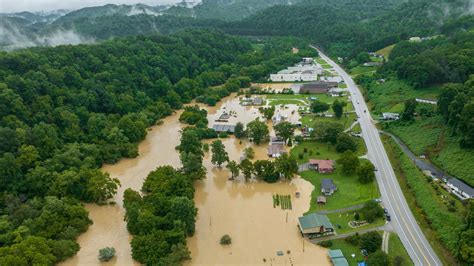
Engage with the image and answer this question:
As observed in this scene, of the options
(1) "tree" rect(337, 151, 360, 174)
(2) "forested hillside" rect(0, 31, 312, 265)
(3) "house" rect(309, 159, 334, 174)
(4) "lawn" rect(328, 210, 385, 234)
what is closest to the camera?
(4) "lawn" rect(328, 210, 385, 234)

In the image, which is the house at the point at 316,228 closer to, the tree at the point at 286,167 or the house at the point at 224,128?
the tree at the point at 286,167

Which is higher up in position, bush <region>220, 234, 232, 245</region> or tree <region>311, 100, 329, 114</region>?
tree <region>311, 100, 329, 114</region>

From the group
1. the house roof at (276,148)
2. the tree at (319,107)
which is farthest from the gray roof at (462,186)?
the tree at (319,107)

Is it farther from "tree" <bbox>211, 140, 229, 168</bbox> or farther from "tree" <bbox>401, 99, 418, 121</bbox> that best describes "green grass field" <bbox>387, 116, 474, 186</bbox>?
"tree" <bbox>211, 140, 229, 168</bbox>

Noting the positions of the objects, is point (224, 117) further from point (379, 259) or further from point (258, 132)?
point (379, 259)

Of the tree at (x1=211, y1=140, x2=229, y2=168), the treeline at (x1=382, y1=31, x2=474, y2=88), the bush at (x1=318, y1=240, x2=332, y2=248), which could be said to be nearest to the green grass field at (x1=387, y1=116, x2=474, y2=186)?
the treeline at (x1=382, y1=31, x2=474, y2=88)

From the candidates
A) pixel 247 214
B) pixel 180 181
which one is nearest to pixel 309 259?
pixel 247 214

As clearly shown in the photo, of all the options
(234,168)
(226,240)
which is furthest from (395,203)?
(234,168)
